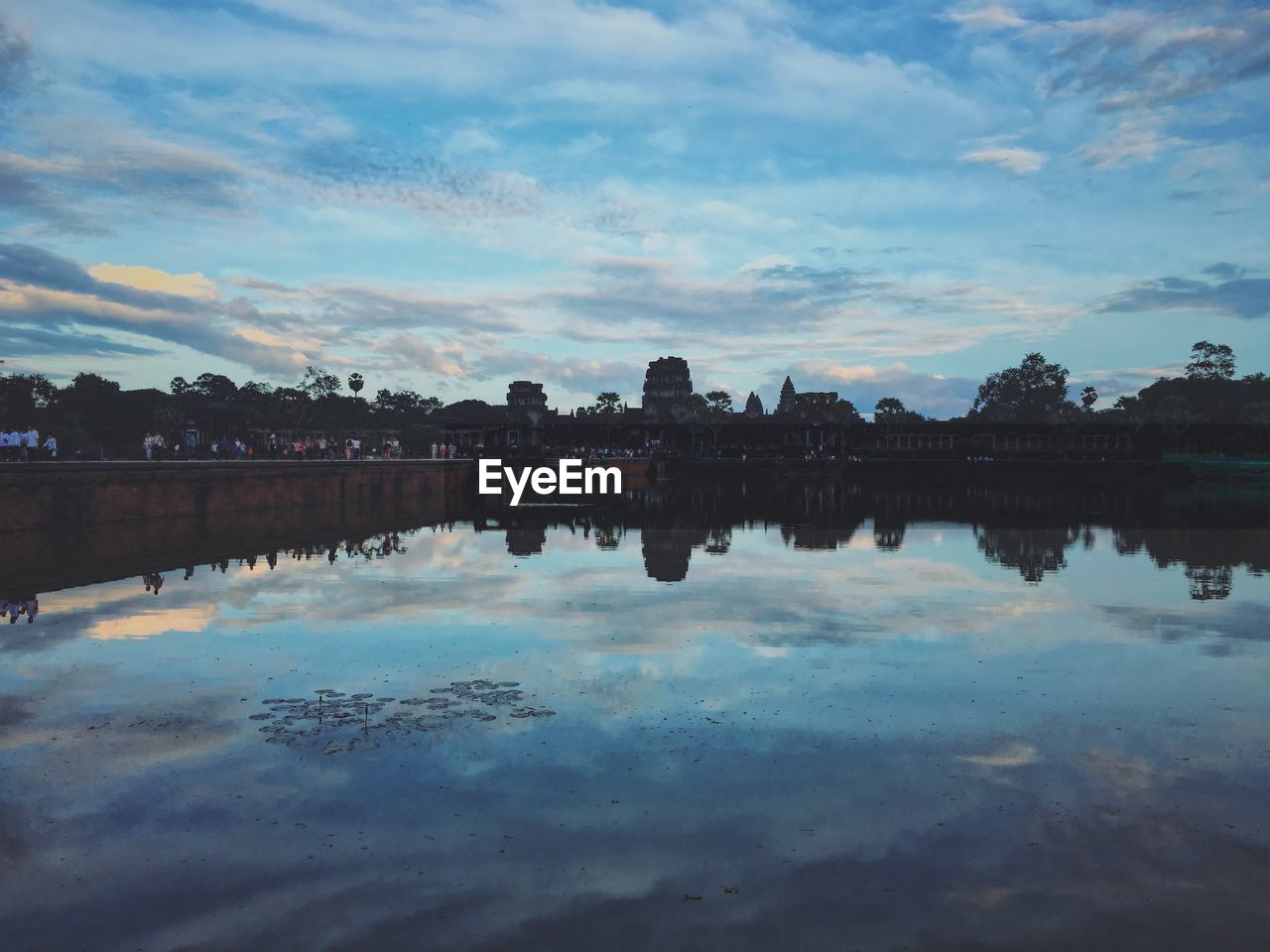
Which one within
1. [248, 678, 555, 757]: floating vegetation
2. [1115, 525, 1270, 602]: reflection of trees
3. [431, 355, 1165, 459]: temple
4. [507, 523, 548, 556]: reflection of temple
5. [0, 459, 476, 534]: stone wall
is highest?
[431, 355, 1165, 459]: temple

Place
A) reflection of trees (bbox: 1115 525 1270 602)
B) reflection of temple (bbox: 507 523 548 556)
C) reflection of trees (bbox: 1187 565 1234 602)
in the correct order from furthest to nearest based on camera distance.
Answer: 1. reflection of temple (bbox: 507 523 548 556)
2. reflection of trees (bbox: 1115 525 1270 602)
3. reflection of trees (bbox: 1187 565 1234 602)

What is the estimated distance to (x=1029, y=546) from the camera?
3594cm

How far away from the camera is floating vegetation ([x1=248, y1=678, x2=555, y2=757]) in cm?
1140

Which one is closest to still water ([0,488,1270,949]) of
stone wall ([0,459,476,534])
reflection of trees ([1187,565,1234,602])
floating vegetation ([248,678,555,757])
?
floating vegetation ([248,678,555,757])

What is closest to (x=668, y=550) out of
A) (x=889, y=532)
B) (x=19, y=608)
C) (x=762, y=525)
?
(x=762, y=525)

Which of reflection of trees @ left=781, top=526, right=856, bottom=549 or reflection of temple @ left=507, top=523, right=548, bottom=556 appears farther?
reflection of trees @ left=781, top=526, right=856, bottom=549

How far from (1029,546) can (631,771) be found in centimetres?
2958

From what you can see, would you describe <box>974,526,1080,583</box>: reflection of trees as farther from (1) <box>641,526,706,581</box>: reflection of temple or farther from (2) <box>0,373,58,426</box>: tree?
(2) <box>0,373,58,426</box>: tree

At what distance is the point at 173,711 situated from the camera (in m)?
12.5

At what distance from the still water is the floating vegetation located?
0.07m

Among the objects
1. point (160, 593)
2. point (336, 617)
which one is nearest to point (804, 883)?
point (336, 617)

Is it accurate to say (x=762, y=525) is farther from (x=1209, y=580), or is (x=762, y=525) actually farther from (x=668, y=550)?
(x=1209, y=580)

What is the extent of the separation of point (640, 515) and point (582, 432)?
10353 cm

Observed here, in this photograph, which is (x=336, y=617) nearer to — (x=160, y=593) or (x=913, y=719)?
(x=160, y=593)
